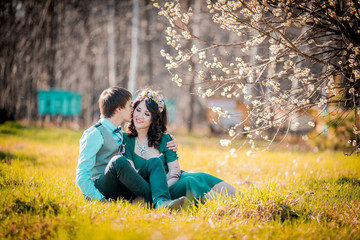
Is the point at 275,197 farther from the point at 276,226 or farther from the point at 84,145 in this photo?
the point at 84,145

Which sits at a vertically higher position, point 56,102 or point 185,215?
point 56,102

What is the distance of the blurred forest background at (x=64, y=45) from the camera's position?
41.3 ft

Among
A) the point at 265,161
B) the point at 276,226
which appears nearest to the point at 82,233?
the point at 276,226

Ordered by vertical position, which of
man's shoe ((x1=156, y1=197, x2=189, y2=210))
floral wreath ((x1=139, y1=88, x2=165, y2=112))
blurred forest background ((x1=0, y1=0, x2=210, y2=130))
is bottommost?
man's shoe ((x1=156, y1=197, x2=189, y2=210))

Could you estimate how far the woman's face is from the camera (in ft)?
12.3

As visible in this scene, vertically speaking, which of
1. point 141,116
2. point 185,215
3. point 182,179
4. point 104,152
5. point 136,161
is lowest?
point 185,215

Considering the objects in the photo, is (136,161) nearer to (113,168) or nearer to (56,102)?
(113,168)

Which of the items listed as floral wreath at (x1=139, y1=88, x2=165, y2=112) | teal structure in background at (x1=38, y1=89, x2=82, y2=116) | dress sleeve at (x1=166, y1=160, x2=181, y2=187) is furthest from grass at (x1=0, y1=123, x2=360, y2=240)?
teal structure in background at (x1=38, y1=89, x2=82, y2=116)

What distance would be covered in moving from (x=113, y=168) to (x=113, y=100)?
82 centimetres

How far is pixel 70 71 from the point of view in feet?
57.7

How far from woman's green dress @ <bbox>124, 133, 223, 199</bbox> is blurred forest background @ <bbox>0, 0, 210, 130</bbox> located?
6.38 meters

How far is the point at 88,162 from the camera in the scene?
3242 mm

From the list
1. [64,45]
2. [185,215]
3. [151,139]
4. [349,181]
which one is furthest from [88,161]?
[64,45]

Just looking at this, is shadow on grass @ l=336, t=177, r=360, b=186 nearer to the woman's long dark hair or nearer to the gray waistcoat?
the woman's long dark hair
